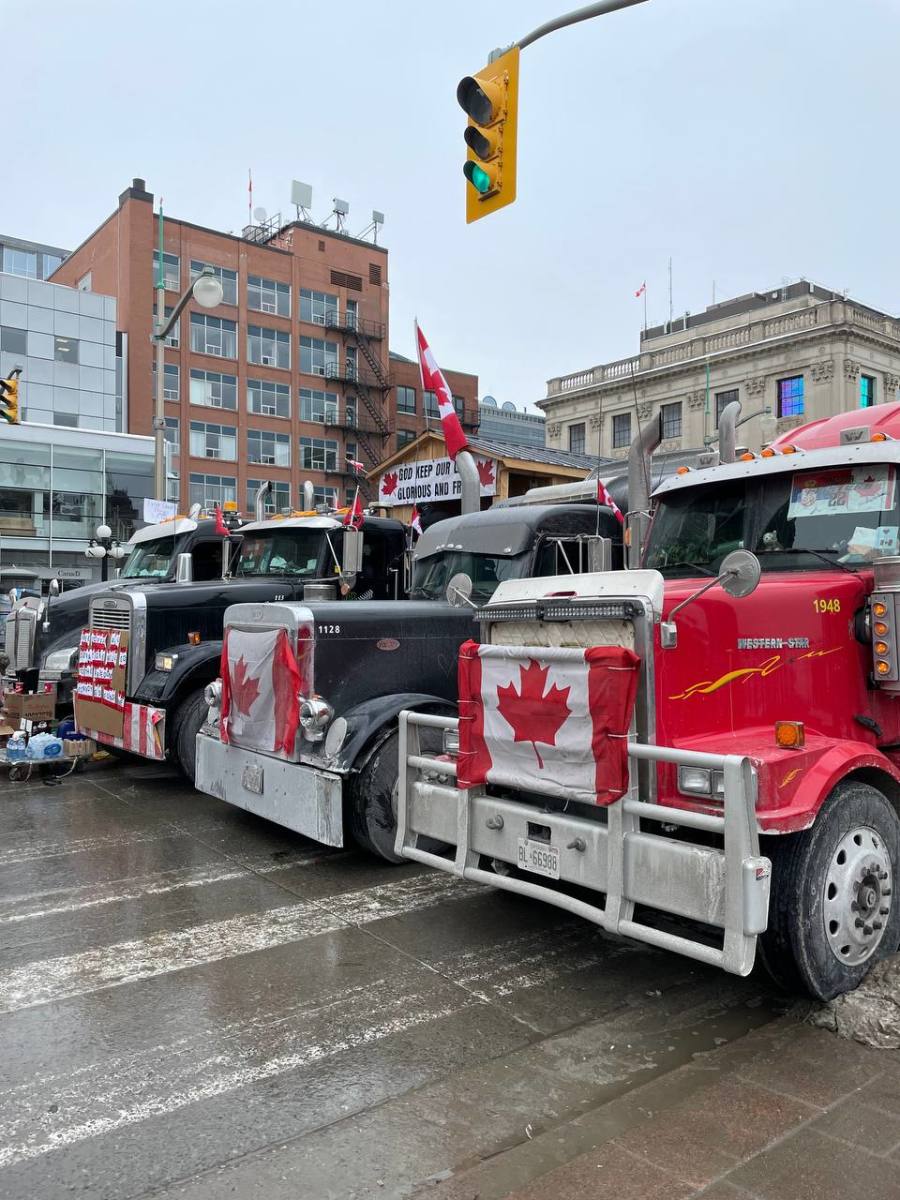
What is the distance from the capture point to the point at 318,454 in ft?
203

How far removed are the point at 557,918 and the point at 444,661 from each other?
2424mm

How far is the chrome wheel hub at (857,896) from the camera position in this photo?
13.4ft

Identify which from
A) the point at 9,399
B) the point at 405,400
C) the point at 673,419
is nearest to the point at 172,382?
the point at 405,400

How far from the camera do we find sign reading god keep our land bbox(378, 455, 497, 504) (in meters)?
15.4

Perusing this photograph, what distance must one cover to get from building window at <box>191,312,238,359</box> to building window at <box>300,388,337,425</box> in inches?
222

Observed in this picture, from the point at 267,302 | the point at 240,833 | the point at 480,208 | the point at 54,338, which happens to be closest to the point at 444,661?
the point at 240,833

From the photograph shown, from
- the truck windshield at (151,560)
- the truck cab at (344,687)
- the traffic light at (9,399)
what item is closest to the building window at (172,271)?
the traffic light at (9,399)

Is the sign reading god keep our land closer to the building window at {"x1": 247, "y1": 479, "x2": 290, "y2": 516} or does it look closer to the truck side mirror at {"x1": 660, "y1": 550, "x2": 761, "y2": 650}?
the truck side mirror at {"x1": 660, "y1": 550, "x2": 761, "y2": 650}

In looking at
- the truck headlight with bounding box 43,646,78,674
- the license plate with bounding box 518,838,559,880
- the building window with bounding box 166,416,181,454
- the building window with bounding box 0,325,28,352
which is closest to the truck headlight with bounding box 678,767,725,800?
the license plate with bounding box 518,838,559,880

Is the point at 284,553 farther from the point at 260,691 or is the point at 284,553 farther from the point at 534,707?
the point at 534,707

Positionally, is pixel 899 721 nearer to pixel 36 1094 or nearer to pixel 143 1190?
pixel 143 1190

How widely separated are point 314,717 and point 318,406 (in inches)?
2285

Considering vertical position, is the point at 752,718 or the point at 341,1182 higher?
the point at 752,718

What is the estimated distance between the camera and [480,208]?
8273mm
